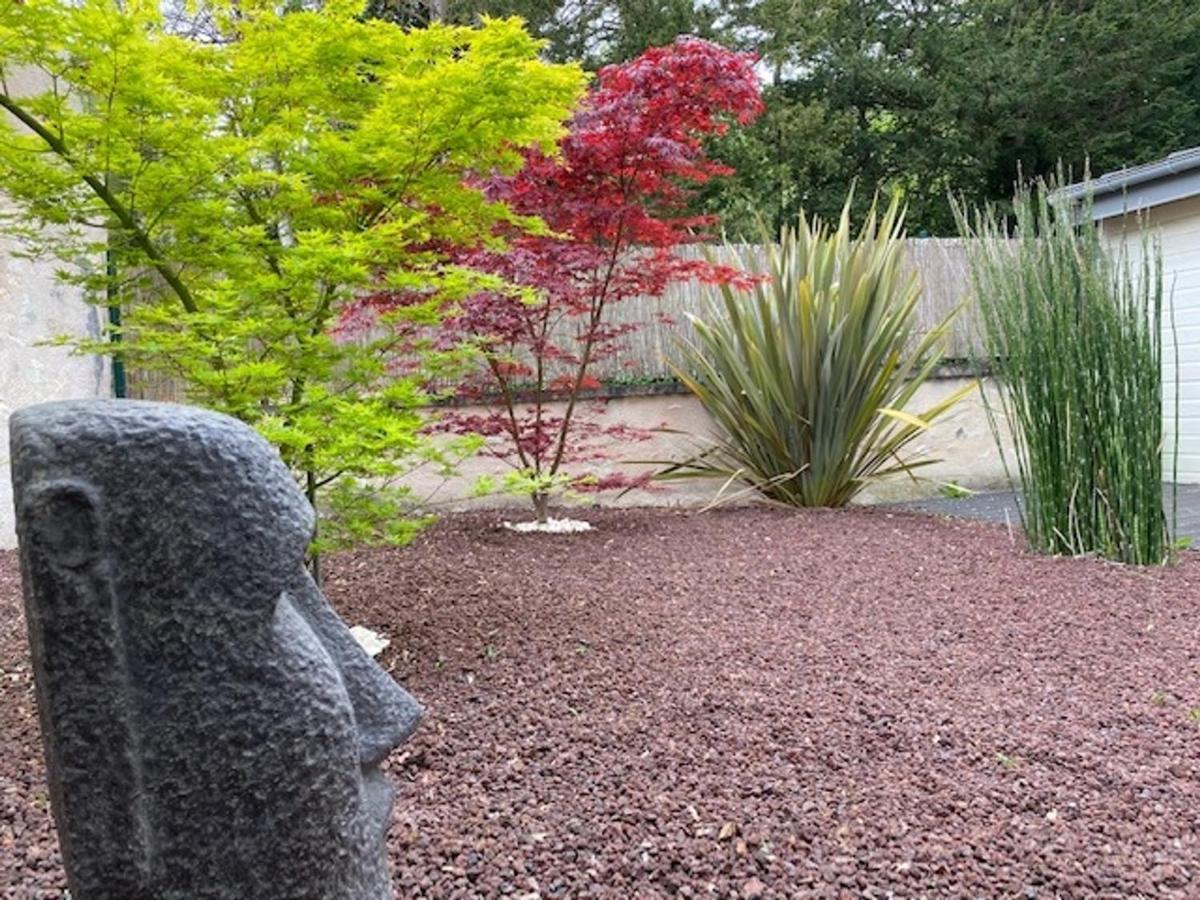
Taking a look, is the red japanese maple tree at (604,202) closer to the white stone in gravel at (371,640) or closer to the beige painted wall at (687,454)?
the beige painted wall at (687,454)

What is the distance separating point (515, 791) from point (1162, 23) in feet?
42.9

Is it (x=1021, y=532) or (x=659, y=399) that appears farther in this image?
(x=659, y=399)

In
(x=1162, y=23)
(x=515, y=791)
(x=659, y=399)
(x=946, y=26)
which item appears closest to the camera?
(x=515, y=791)

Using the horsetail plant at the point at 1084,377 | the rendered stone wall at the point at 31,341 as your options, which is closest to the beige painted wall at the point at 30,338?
the rendered stone wall at the point at 31,341

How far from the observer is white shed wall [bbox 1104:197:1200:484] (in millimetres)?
5969

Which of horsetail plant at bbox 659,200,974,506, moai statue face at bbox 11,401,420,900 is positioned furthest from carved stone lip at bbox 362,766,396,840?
horsetail plant at bbox 659,200,974,506

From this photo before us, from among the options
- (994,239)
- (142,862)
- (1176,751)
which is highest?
(994,239)

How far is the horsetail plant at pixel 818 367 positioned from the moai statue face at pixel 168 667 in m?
4.06

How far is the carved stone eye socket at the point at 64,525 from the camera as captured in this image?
2.60 ft

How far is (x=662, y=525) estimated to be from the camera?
14.4ft

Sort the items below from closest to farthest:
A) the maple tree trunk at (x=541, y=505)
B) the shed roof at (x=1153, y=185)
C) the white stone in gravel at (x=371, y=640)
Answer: the white stone in gravel at (x=371, y=640)
the maple tree trunk at (x=541, y=505)
the shed roof at (x=1153, y=185)

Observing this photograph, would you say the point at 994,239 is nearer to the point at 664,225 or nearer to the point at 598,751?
the point at 664,225

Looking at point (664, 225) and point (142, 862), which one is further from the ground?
point (664, 225)

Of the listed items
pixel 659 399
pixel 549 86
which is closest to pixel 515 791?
pixel 549 86
